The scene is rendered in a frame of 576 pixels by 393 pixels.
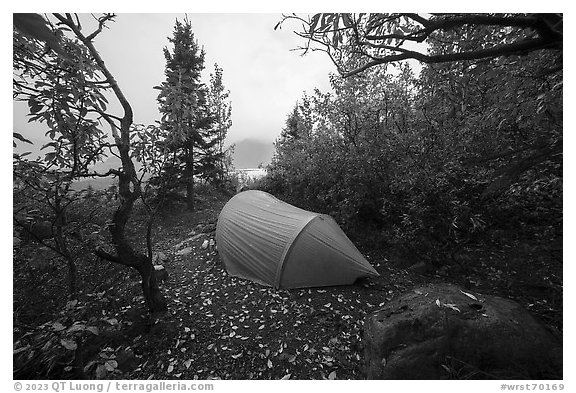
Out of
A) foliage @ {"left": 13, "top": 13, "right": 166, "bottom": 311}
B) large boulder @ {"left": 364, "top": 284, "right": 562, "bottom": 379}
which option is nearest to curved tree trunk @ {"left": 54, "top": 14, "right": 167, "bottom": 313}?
foliage @ {"left": 13, "top": 13, "right": 166, "bottom": 311}

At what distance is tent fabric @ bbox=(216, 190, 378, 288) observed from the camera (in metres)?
4.49

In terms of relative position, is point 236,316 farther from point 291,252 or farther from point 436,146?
point 436,146

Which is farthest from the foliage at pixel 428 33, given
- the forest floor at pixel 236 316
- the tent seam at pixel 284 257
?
the tent seam at pixel 284 257

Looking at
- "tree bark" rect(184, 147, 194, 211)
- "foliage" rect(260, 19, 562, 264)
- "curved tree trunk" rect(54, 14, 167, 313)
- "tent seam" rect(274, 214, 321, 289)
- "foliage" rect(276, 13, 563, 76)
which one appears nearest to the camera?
"foliage" rect(276, 13, 563, 76)

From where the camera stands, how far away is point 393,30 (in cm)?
224

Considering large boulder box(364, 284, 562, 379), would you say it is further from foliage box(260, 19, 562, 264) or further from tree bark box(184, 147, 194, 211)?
tree bark box(184, 147, 194, 211)

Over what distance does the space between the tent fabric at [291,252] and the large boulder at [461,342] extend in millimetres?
1760

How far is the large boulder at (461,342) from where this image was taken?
2.11m

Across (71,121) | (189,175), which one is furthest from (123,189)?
(189,175)

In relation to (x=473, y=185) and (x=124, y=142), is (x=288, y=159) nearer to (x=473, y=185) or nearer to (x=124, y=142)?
(x=473, y=185)

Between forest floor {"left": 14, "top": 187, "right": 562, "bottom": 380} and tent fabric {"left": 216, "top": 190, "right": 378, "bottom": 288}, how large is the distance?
0.25 meters

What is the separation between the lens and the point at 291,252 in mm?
4500

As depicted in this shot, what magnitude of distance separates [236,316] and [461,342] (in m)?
3.21

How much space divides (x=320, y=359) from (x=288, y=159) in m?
7.92
